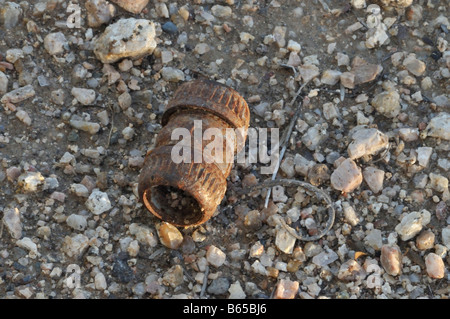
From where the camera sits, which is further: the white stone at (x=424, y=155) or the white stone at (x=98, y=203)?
the white stone at (x=424, y=155)

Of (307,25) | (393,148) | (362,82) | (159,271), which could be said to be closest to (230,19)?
(307,25)

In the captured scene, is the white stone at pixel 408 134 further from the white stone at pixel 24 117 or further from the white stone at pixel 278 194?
the white stone at pixel 24 117

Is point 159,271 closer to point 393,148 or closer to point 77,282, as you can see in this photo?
point 77,282

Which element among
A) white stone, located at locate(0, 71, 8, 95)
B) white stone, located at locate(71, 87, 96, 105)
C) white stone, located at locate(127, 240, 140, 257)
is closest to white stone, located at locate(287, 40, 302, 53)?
white stone, located at locate(71, 87, 96, 105)

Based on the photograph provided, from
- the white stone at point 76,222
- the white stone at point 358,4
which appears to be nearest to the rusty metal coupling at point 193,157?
the white stone at point 76,222

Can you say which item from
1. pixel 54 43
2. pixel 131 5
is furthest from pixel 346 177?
pixel 54 43

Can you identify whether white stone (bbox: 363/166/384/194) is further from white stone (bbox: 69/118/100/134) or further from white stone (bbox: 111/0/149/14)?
white stone (bbox: 111/0/149/14)
